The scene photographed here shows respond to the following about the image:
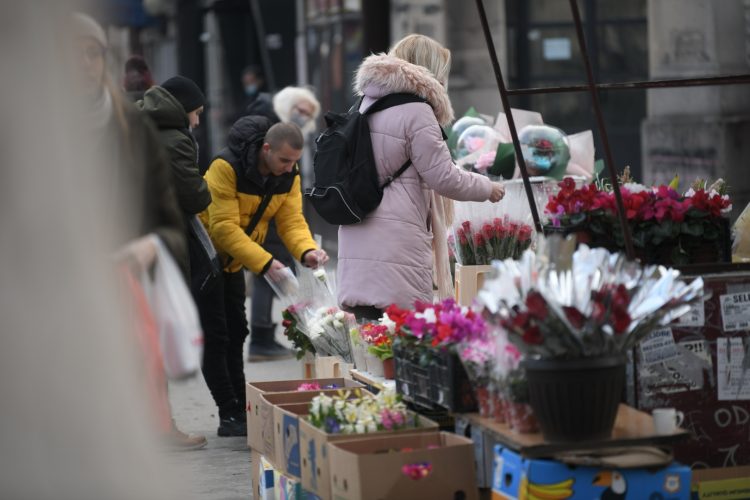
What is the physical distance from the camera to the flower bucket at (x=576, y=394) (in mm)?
3881

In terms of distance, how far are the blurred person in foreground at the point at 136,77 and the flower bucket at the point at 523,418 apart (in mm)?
4373

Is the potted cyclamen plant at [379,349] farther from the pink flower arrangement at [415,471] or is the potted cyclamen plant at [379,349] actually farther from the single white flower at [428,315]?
the pink flower arrangement at [415,471]

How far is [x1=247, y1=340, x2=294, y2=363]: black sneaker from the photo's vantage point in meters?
9.74

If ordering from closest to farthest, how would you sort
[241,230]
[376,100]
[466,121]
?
[376,100] → [241,230] → [466,121]

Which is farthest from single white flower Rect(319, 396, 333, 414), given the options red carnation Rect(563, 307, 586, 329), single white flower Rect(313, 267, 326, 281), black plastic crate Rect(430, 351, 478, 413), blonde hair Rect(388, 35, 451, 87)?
single white flower Rect(313, 267, 326, 281)

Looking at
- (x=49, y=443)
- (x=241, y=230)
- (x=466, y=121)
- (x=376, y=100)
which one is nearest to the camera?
(x=49, y=443)

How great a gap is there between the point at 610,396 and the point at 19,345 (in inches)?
67.0

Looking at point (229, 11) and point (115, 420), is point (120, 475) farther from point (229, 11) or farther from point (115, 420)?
point (229, 11)

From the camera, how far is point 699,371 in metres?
4.57


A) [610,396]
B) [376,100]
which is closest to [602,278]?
[610,396]

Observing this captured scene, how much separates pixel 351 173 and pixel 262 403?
1.07m

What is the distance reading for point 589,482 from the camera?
390 centimetres

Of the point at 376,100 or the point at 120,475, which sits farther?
the point at 376,100

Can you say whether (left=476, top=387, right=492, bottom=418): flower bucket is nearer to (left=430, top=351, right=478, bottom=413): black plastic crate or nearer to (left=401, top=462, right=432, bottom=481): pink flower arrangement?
(left=430, top=351, right=478, bottom=413): black plastic crate
